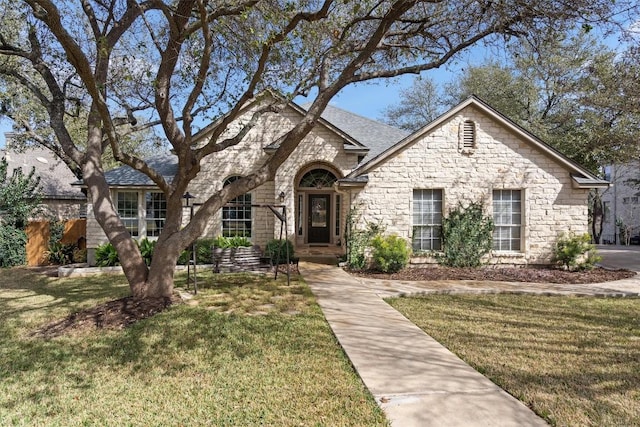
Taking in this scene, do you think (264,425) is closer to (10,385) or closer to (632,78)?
(10,385)

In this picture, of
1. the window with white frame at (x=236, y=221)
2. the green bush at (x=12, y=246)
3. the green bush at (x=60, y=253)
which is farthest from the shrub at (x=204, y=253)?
the green bush at (x=12, y=246)

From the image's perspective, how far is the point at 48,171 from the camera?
24.2 m

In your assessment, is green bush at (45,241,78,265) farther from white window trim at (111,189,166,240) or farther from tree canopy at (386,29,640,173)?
tree canopy at (386,29,640,173)

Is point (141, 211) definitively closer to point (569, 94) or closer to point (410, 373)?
point (410, 373)

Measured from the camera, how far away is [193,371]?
4477 mm

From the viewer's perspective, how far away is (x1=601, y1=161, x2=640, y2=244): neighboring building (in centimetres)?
2912

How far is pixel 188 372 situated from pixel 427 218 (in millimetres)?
9957

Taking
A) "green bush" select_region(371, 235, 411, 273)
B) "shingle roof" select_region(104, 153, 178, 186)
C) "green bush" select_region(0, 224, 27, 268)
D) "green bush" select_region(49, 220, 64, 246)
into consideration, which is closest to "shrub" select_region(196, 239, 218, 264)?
"shingle roof" select_region(104, 153, 178, 186)

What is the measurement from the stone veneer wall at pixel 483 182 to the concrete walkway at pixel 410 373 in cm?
471

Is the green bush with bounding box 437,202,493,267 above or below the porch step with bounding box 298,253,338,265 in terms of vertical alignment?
above

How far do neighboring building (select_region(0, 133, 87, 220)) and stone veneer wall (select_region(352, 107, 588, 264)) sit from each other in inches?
761

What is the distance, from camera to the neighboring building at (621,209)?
95.6ft

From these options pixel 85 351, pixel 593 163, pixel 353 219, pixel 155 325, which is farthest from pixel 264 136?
pixel 593 163

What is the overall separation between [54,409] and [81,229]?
48.1ft
